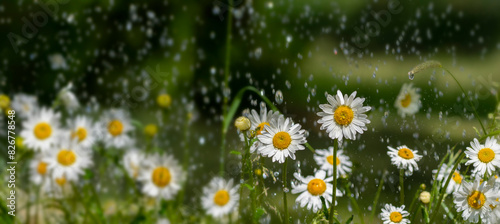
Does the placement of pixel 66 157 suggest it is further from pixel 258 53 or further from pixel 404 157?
pixel 258 53

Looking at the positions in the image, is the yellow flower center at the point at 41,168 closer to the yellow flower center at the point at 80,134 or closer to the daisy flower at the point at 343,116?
the yellow flower center at the point at 80,134

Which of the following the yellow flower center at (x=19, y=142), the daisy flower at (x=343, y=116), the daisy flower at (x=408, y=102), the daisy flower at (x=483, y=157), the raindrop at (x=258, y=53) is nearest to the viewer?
the daisy flower at (x=343, y=116)

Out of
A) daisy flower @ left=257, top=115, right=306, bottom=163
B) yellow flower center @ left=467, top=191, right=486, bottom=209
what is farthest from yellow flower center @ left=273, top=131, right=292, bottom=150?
yellow flower center @ left=467, top=191, right=486, bottom=209

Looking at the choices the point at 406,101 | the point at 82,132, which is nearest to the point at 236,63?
the point at 406,101

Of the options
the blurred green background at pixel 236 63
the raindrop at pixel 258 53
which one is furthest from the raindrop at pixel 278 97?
the raindrop at pixel 258 53

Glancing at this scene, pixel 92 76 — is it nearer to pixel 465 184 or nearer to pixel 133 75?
pixel 133 75

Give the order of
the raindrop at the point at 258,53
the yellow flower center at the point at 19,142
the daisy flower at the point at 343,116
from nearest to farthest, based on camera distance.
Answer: the daisy flower at the point at 343,116 < the yellow flower center at the point at 19,142 < the raindrop at the point at 258,53
